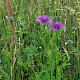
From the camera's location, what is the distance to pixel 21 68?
4.99 feet

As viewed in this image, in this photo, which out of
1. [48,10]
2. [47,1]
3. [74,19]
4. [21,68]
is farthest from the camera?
[47,1]

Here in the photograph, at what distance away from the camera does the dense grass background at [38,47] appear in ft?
4.51

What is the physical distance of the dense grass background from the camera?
1.37 m

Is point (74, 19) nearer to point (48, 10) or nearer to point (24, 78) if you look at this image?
point (48, 10)

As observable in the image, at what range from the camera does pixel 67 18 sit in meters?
1.95

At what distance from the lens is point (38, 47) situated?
1.71 m

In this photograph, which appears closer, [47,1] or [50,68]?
[50,68]

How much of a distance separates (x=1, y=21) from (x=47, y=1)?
0.47 metres

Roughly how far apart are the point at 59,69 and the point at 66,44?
43 cm

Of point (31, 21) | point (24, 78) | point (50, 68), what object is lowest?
point (24, 78)

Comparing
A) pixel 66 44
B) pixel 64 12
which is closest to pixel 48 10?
pixel 64 12

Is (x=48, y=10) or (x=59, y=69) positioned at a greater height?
(x=48, y=10)

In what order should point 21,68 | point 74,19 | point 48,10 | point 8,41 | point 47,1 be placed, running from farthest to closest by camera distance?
point 47,1 → point 48,10 → point 74,19 → point 8,41 → point 21,68

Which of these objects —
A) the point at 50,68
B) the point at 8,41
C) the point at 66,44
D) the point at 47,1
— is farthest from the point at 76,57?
the point at 47,1
